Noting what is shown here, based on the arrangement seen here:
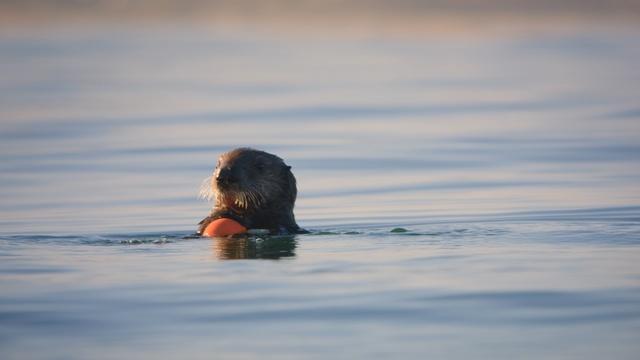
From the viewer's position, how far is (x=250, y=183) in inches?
537

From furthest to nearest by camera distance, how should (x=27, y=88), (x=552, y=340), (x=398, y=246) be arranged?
(x=27, y=88)
(x=398, y=246)
(x=552, y=340)

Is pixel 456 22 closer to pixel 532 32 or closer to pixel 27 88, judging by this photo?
pixel 532 32

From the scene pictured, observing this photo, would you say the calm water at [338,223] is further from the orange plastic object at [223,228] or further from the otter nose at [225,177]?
the otter nose at [225,177]

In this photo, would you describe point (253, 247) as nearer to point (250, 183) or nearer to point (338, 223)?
point (250, 183)

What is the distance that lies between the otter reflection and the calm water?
32mm

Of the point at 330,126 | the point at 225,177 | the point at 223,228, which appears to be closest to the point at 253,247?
the point at 223,228

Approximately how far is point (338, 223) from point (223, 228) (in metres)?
2.28

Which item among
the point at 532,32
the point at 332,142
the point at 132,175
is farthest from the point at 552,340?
the point at 532,32

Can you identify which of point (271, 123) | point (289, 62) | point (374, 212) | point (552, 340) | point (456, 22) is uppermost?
point (456, 22)

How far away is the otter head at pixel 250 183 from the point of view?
13.5 meters

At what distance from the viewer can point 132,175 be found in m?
19.7

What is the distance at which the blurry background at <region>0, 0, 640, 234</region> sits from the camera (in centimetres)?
1670

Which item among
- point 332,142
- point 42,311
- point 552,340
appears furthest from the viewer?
point 332,142

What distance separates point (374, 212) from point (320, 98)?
1813 cm
